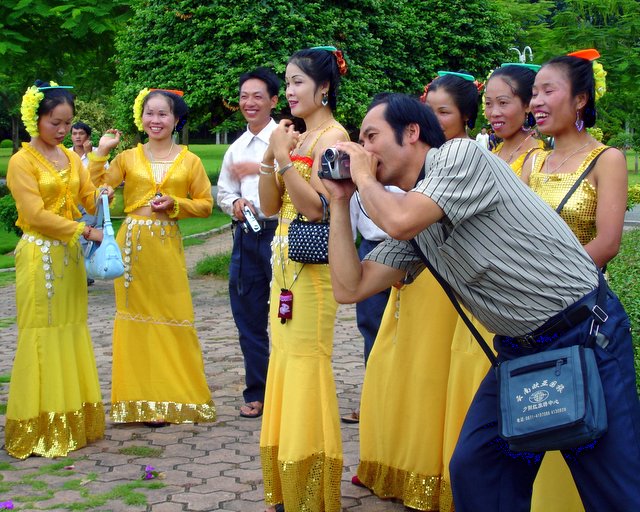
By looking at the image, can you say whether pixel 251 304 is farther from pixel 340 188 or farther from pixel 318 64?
pixel 340 188

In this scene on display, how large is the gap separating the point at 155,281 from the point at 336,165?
3.15 metres

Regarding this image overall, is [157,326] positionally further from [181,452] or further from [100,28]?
[100,28]

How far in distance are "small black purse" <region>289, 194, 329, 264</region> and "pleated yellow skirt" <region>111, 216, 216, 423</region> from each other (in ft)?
6.55

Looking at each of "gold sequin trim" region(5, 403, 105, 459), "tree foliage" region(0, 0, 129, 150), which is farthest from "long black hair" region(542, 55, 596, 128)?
"tree foliage" region(0, 0, 129, 150)

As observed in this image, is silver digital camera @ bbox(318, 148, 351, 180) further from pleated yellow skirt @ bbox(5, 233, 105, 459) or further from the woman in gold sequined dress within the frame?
pleated yellow skirt @ bbox(5, 233, 105, 459)

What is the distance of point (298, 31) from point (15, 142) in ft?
89.8

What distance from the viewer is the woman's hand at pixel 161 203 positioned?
19.4 feet

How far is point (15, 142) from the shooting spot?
124 ft

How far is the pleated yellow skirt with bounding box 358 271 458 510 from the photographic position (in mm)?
4496

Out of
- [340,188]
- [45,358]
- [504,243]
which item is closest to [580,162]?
[504,243]

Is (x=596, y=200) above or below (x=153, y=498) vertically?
above

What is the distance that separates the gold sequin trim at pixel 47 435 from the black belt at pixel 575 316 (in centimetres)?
339

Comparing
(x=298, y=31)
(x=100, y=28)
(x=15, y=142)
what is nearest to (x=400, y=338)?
(x=298, y=31)

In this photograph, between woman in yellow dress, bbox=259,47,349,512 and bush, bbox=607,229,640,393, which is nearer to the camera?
woman in yellow dress, bbox=259,47,349,512
